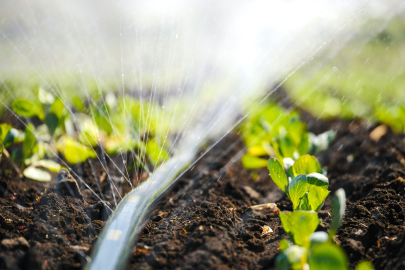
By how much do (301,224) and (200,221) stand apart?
0.27 meters

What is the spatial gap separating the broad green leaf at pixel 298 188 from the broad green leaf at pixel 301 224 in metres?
0.13

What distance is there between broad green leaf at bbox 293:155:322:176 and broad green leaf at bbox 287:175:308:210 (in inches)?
3.1

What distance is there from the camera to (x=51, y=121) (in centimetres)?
117

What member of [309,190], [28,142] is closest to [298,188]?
→ [309,190]

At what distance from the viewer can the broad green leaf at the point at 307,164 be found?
808mm

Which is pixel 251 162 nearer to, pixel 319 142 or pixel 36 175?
pixel 319 142

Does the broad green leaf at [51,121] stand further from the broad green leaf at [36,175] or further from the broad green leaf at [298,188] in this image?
the broad green leaf at [298,188]

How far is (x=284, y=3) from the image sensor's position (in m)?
2.08

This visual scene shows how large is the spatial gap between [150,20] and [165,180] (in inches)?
66.6

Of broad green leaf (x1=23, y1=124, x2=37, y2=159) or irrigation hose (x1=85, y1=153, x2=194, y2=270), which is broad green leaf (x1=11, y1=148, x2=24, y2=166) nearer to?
broad green leaf (x1=23, y1=124, x2=37, y2=159)

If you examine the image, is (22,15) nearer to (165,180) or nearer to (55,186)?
(55,186)

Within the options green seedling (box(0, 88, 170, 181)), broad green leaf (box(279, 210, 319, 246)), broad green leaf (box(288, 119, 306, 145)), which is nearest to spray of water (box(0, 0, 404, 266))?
green seedling (box(0, 88, 170, 181))

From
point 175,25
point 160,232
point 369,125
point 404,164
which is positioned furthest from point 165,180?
point 175,25

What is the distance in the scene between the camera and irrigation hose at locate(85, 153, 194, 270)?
55 centimetres
